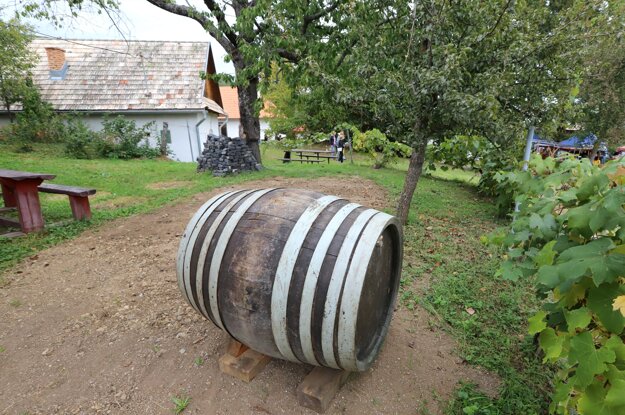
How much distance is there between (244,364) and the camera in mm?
2293

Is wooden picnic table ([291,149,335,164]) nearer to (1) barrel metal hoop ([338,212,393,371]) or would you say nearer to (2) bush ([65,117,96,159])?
(2) bush ([65,117,96,159])

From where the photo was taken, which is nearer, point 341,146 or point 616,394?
point 616,394

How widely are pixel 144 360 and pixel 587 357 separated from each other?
2.65 m

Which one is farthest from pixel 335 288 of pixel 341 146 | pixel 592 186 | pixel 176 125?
pixel 341 146

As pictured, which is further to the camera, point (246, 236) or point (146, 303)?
point (146, 303)

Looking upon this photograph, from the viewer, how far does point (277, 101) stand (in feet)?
71.7

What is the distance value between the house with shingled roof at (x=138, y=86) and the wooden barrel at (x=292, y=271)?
14.1 meters

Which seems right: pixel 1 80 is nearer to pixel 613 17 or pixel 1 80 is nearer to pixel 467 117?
pixel 467 117

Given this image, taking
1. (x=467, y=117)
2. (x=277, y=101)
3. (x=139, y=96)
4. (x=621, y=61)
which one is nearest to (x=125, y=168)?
(x=139, y=96)

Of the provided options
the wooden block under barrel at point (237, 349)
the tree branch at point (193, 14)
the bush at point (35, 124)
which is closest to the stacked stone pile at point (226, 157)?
the tree branch at point (193, 14)

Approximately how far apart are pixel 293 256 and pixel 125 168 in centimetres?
1054

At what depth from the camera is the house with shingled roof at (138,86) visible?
589 inches

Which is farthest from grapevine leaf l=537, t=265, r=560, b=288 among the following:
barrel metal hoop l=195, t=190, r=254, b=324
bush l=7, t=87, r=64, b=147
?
bush l=7, t=87, r=64, b=147

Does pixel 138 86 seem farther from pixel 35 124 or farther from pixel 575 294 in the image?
pixel 575 294
